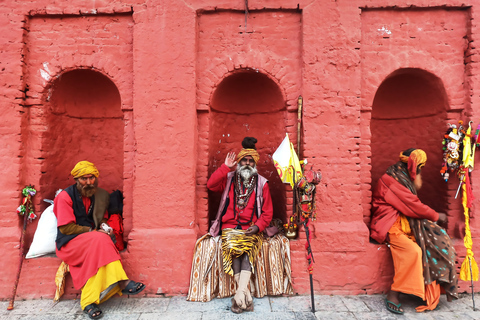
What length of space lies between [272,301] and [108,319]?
6.37 ft

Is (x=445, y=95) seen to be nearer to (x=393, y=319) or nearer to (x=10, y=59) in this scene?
(x=393, y=319)

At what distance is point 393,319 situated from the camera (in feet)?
10.3

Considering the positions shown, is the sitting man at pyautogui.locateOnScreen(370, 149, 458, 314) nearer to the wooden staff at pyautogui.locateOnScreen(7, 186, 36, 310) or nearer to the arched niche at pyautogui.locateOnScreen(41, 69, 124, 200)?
the arched niche at pyautogui.locateOnScreen(41, 69, 124, 200)

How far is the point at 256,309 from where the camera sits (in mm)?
3311

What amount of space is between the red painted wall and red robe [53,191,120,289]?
0.42m

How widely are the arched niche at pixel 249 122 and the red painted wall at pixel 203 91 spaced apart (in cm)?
27

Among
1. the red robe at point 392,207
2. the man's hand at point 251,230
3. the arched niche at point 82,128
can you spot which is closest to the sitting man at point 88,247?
the arched niche at point 82,128

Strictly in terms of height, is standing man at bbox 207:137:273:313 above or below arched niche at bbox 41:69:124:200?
below

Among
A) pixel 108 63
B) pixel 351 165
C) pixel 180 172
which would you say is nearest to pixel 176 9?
pixel 108 63

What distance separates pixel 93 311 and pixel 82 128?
2.89m

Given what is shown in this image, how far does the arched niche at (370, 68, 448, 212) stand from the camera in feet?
13.6

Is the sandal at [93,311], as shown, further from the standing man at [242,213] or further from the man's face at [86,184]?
the standing man at [242,213]

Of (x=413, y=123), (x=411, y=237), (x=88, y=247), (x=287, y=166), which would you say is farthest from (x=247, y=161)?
(x=413, y=123)

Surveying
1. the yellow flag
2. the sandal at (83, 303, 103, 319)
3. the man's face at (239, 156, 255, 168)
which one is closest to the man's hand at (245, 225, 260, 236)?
the yellow flag
